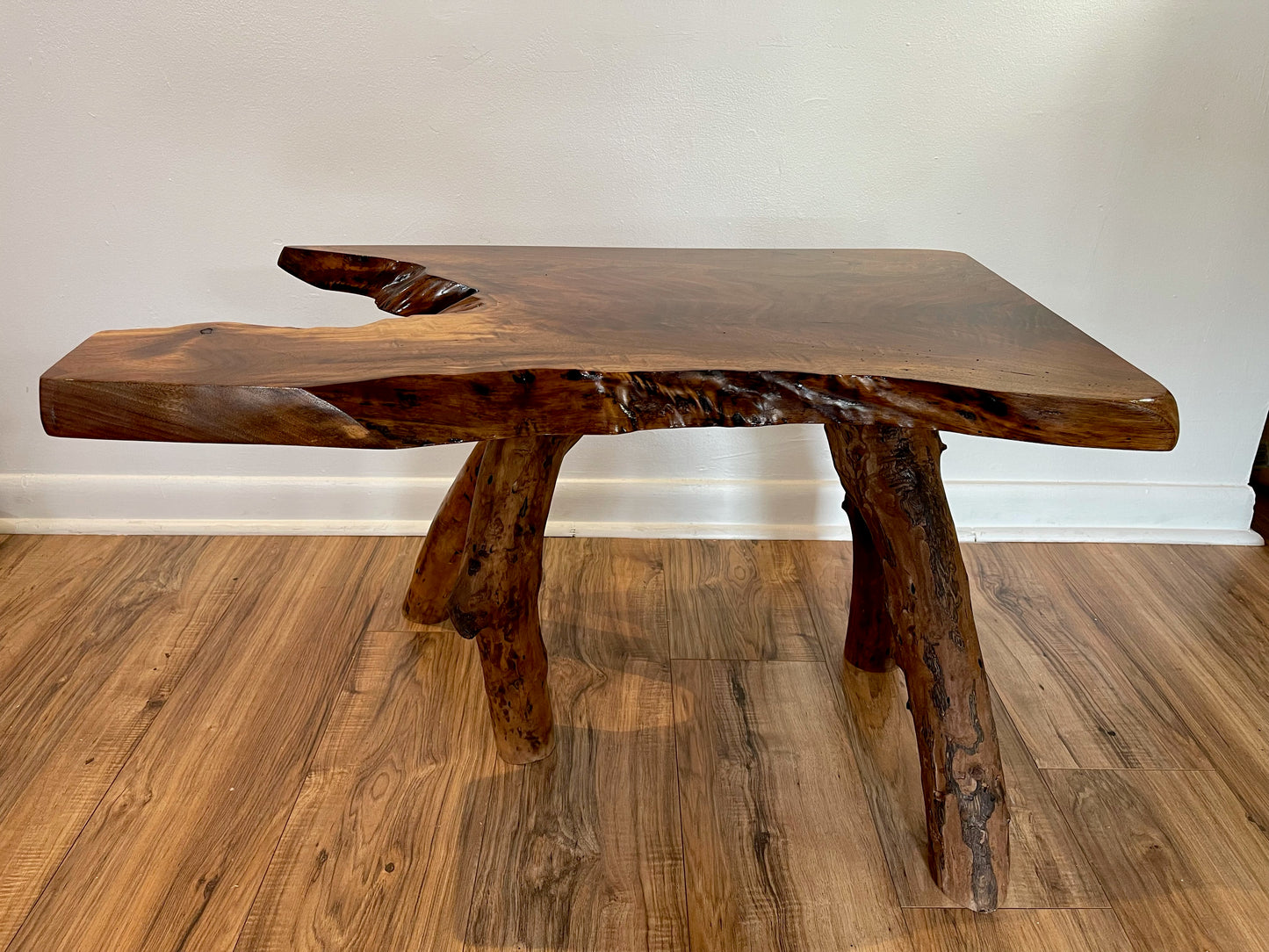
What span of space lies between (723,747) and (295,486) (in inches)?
37.1

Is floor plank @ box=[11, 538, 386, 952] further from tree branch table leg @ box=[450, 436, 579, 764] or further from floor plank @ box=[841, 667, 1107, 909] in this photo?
floor plank @ box=[841, 667, 1107, 909]

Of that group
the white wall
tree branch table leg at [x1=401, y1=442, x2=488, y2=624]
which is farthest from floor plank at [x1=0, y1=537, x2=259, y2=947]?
tree branch table leg at [x1=401, y1=442, x2=488, y2=624]

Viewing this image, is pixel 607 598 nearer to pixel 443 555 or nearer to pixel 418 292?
pixel 443 555

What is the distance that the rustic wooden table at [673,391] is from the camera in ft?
2.52

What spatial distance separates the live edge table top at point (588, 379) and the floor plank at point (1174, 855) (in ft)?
1.71

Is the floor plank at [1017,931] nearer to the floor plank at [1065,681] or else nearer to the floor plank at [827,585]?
the floor plank at [1065,681]

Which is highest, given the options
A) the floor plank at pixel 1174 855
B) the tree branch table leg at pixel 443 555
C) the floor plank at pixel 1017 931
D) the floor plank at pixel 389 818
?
the tree branch table leg at pixel 443 555

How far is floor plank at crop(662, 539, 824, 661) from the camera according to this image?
141 cm

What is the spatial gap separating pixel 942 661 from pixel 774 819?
27 centimetres

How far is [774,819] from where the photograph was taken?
Result: 3.56ft

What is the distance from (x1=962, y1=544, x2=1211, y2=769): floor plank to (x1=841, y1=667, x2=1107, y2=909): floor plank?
0.17 ft

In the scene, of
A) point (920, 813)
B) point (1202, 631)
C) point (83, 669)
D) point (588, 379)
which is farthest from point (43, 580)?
point (1202, 631)

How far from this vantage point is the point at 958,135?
5.03 feet

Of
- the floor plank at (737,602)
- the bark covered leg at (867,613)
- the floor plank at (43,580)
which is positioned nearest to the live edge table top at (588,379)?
the bark covered leg at (867,613)
